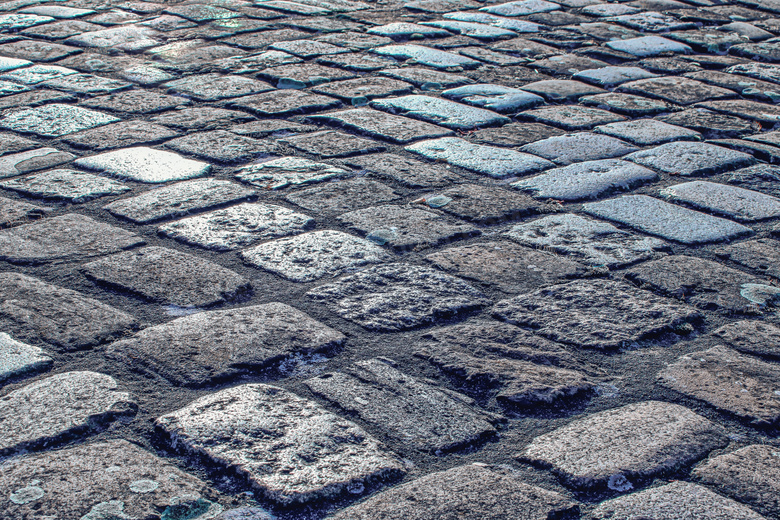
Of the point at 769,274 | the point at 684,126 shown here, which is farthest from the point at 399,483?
the point at 684,126

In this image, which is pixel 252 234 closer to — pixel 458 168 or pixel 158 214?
pixel 158 214

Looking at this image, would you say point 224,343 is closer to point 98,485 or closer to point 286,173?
point 98,485

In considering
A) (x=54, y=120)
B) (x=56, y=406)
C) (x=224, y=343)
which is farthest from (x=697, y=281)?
(x=54, y=120)

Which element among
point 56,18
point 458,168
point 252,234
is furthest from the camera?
point 56,18

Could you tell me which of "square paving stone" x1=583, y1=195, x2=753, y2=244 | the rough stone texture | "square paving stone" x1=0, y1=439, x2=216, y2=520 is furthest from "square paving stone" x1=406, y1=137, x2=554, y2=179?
"square paving stone" x1=0, y1=439, x2=216, y2=520

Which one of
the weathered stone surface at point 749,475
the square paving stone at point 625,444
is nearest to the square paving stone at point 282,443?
the square paving stone at point 625,444

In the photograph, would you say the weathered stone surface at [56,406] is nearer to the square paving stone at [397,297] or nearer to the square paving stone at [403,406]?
the square paving stone at [403,406]

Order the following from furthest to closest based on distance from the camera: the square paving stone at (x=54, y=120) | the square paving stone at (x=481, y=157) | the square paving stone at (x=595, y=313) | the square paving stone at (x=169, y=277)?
the square paving stone at (x=54, y=120) < the square paving stone at (x=481, y=157) < the square paving stone at (x=169, y=277) < the square paving stone at (x=595, y=313)

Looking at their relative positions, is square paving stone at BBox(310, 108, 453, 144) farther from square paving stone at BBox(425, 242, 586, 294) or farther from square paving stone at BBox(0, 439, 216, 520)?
square paving stone at BBox(0, 439, 216, 520)
